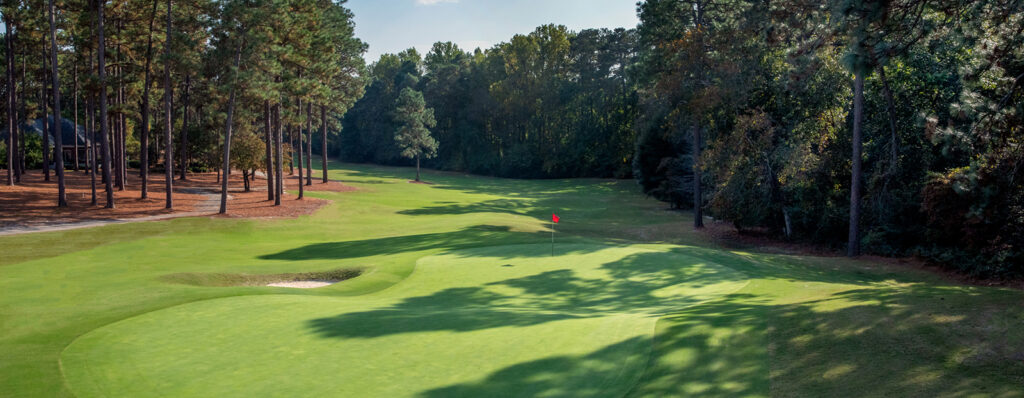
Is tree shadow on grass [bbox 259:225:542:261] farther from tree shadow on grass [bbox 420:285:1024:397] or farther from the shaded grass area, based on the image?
tree shadow on grass [bbox 420:285:1024:397]

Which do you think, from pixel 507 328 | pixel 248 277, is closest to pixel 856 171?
pixel 507 328

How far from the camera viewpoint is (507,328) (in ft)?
32.3

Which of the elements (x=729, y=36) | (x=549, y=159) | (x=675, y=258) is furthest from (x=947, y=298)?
(x=549, y=159)

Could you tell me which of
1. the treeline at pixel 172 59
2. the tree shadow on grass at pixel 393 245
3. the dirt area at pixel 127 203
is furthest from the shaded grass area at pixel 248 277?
the treeline at pixel 172 59

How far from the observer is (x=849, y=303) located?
980cm

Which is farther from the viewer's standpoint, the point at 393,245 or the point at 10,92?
the point at 10,92

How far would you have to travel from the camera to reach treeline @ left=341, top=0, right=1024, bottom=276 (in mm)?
11594

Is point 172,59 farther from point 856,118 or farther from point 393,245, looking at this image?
point 856,118

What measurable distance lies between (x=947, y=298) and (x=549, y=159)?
252 feet

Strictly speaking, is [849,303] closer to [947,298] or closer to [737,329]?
[947,298]

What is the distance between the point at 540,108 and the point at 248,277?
7152cm

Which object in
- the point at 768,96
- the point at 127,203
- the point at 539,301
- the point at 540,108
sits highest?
the point at 540,108

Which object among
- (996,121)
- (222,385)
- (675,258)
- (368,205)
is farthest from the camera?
(368,205)

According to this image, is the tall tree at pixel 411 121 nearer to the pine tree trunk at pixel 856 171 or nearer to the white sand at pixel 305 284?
the pine tree trunk at pixel 856 171
